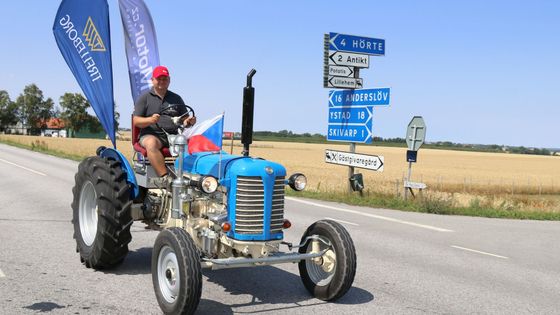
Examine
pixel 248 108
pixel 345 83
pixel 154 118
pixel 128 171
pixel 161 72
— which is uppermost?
pixel 345 83

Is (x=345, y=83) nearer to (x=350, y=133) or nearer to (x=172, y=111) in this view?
(x=350, y=133)

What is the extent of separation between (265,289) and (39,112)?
125715 millimetres

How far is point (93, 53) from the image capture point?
6.80 metres

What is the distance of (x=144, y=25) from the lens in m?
8.73

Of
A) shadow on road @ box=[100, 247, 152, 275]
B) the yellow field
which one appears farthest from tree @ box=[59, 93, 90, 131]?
shadow on road @ box=[100, 247, 152, 275]

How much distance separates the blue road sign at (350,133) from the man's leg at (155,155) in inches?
384

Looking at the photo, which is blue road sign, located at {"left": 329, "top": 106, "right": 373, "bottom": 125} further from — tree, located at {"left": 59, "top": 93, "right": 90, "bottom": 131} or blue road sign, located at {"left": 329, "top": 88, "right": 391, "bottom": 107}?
tree, located at {"left": 59, "top": 93, "right": 90, "bottom": 131}

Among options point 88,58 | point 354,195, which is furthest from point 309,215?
point 88,58

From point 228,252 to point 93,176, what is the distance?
6.33ft

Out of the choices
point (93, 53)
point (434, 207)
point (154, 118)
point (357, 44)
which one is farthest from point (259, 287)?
point (357, 44)

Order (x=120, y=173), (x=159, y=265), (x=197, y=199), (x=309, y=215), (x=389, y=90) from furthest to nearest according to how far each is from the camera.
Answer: (x=389, y=90)
(x=309, y=215)
(x=120, y=173)
(x=197, y=199)
(x=159, y=265)

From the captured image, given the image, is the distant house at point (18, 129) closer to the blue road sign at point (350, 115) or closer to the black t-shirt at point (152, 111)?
the blue road sign at point (350, 115)

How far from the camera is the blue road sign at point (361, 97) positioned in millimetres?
13648

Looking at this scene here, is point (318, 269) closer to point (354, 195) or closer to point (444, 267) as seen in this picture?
point (444, 267)
